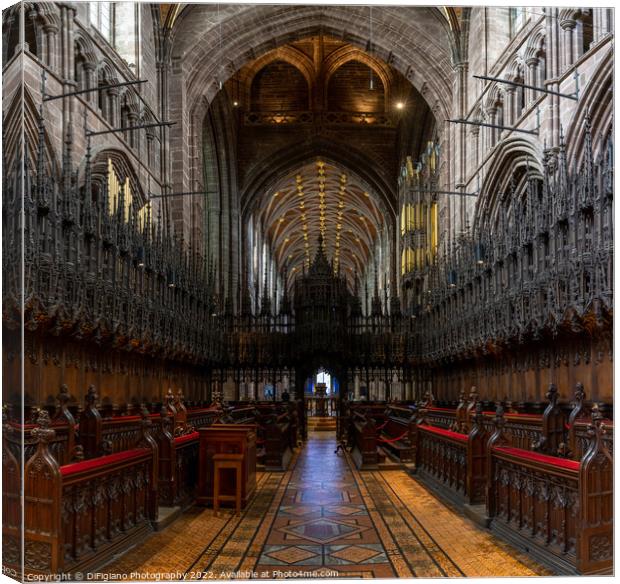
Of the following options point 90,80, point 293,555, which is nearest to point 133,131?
point 90,80

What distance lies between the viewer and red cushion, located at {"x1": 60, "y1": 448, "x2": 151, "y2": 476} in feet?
17.7

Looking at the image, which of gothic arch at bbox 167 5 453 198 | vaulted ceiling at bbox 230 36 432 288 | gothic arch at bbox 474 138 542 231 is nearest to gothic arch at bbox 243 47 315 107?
vaulted ceiling at bbox 230 36 432 288

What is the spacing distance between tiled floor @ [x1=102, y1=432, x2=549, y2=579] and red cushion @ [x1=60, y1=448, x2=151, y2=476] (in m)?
0.75

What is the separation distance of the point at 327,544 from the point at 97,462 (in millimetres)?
1983

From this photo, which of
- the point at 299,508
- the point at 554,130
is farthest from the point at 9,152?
the point at 554,130

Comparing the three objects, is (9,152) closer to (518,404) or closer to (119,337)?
(119,337)

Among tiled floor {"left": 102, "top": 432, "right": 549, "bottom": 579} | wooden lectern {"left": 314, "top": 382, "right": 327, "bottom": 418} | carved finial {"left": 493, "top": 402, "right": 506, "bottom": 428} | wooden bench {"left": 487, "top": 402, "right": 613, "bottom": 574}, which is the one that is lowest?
wooden lectern {"left": 314, "top": 382, "right": 327, "bottom": 418}

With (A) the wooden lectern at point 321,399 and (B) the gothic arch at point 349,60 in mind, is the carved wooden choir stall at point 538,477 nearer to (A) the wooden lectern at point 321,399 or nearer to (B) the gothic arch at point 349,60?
(A) the wooden lectern at point 321,399

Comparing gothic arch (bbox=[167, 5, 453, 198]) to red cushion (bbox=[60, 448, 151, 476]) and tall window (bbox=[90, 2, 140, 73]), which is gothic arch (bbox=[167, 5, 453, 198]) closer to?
tall window (bbox=[90, 2, 140, 73])

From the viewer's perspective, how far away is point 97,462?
594cm

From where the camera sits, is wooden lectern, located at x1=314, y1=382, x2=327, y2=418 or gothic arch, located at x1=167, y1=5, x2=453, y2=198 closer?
gothic arch, located at x1=167, y1=5, x2=453, y2=198

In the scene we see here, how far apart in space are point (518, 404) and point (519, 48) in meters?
6.86

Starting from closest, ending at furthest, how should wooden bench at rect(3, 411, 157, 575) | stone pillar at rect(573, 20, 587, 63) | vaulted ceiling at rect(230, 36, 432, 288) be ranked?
wooden bench at rect(3, 411, 157, 575) < stone pillar at rect(573, 20, 587, 63) < vaulted ceiling at rect(230, 36, 432, 288)

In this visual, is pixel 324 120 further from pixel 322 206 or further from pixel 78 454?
pixel 78 454
